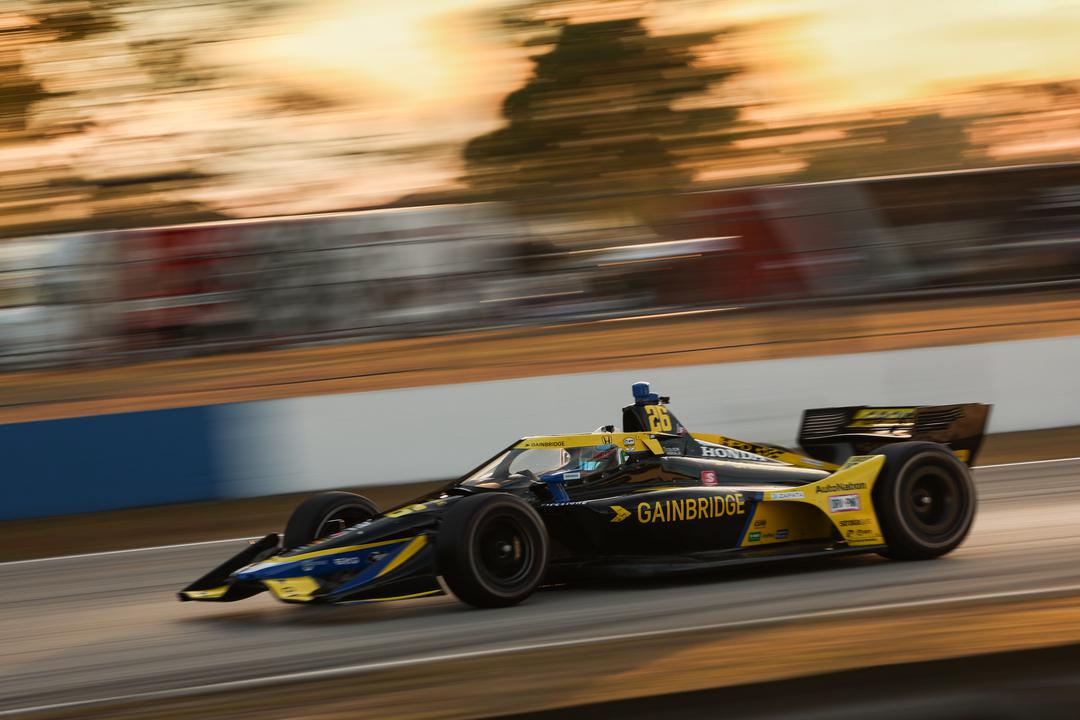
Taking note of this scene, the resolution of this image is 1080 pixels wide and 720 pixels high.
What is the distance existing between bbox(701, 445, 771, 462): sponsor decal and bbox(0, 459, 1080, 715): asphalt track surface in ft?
1.97

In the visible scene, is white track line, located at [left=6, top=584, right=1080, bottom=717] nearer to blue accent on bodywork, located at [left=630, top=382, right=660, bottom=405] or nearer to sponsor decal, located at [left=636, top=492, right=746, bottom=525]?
sponsor decal, located at [left=636, top=492, right=746, bottom=525]

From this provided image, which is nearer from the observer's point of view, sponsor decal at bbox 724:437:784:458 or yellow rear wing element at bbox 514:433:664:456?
yellow rear wing element at bbox 514:433:664:456

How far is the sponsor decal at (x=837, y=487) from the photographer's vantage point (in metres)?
6.66

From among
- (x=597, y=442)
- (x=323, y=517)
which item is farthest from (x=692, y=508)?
(x=323, y=517)

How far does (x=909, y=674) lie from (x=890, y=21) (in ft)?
60.7

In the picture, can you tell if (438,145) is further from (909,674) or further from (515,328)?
(909,674)

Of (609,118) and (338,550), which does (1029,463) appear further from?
(609,118)

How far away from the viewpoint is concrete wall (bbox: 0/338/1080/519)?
36.0 ft


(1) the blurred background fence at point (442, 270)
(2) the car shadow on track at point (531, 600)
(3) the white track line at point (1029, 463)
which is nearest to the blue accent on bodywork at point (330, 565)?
(2) the car shadow on track at point (531, 600)

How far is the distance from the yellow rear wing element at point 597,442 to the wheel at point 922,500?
1219mm

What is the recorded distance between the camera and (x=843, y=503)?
6.66 metres

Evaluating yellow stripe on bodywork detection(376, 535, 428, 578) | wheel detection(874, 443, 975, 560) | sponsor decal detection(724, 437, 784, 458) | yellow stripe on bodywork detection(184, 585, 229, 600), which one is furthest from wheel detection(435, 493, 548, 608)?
wheel detection(874, 443, 975, 560)

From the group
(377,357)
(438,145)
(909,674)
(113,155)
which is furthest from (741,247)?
(909,674)

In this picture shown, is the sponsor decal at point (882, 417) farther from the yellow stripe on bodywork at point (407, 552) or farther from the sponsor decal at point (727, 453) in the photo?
the yellow stripe on bodywork at point (407, 552)
